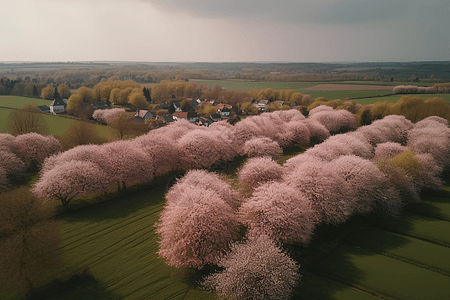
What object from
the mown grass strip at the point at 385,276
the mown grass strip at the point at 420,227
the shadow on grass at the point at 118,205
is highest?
the mown grass strip at the point at 385,276

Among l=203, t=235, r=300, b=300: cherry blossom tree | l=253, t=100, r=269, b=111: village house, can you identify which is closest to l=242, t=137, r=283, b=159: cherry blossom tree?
l=203, t=235, r=300, b=300: cherry blossom tree

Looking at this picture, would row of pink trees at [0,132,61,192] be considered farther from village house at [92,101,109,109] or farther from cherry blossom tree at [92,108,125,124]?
village house at [92,101,109,109]

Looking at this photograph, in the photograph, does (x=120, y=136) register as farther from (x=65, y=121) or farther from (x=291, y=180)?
(x=291, y=180)

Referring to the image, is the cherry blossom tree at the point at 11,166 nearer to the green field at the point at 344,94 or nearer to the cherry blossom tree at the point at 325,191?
the cherry blossom tree at the point at 325,191

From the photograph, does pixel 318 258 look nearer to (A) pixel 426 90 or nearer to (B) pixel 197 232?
(B) pixel 197 232

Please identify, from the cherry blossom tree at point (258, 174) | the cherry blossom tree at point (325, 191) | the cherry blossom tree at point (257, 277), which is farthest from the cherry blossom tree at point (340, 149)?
the cherry blossom tree at point (257, 277)

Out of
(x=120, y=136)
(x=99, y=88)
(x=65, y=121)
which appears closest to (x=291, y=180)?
(x=120, y=136)
